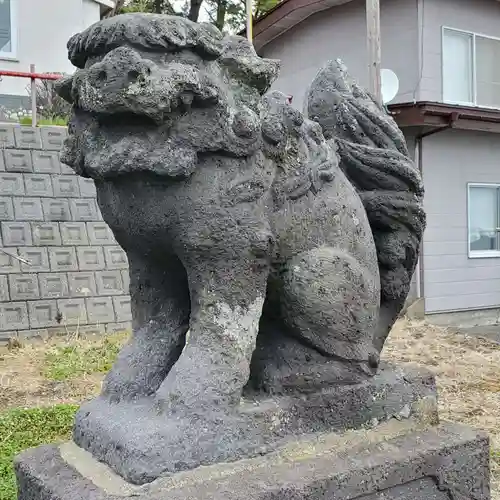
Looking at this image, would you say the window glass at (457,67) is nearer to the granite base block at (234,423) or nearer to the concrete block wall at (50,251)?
the concrete block wall at (50,251)

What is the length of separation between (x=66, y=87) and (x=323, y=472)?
99 cm

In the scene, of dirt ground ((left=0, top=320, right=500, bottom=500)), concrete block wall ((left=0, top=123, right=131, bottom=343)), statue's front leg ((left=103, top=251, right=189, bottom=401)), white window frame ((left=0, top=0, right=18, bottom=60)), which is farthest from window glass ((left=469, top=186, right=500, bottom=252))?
statue's front leg ((left=103, top=251, right=189, bottom=401))

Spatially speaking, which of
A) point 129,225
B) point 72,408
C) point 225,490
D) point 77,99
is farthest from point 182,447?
point 72,408

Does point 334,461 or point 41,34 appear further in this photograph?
point 41,34

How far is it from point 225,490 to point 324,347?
16.9 inches

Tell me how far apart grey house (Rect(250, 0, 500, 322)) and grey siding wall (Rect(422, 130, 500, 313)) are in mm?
11

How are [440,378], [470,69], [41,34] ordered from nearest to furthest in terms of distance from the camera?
1. [440,378]
2. [470,69]
3. [41,34]

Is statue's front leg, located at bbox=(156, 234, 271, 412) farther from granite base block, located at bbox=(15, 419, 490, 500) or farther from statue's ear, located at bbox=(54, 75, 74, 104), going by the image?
statue's ear, located at bbox=(54, 75, 74, 104)

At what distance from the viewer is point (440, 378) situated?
438 cm

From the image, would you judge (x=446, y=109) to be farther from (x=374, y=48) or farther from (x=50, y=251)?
(x=50, y=251)

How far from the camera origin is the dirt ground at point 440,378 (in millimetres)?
3616

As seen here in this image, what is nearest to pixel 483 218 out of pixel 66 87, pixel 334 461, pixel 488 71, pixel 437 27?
pixel 488 71

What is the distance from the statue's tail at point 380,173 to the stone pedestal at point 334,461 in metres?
0.22

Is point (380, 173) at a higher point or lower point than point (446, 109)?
lower
